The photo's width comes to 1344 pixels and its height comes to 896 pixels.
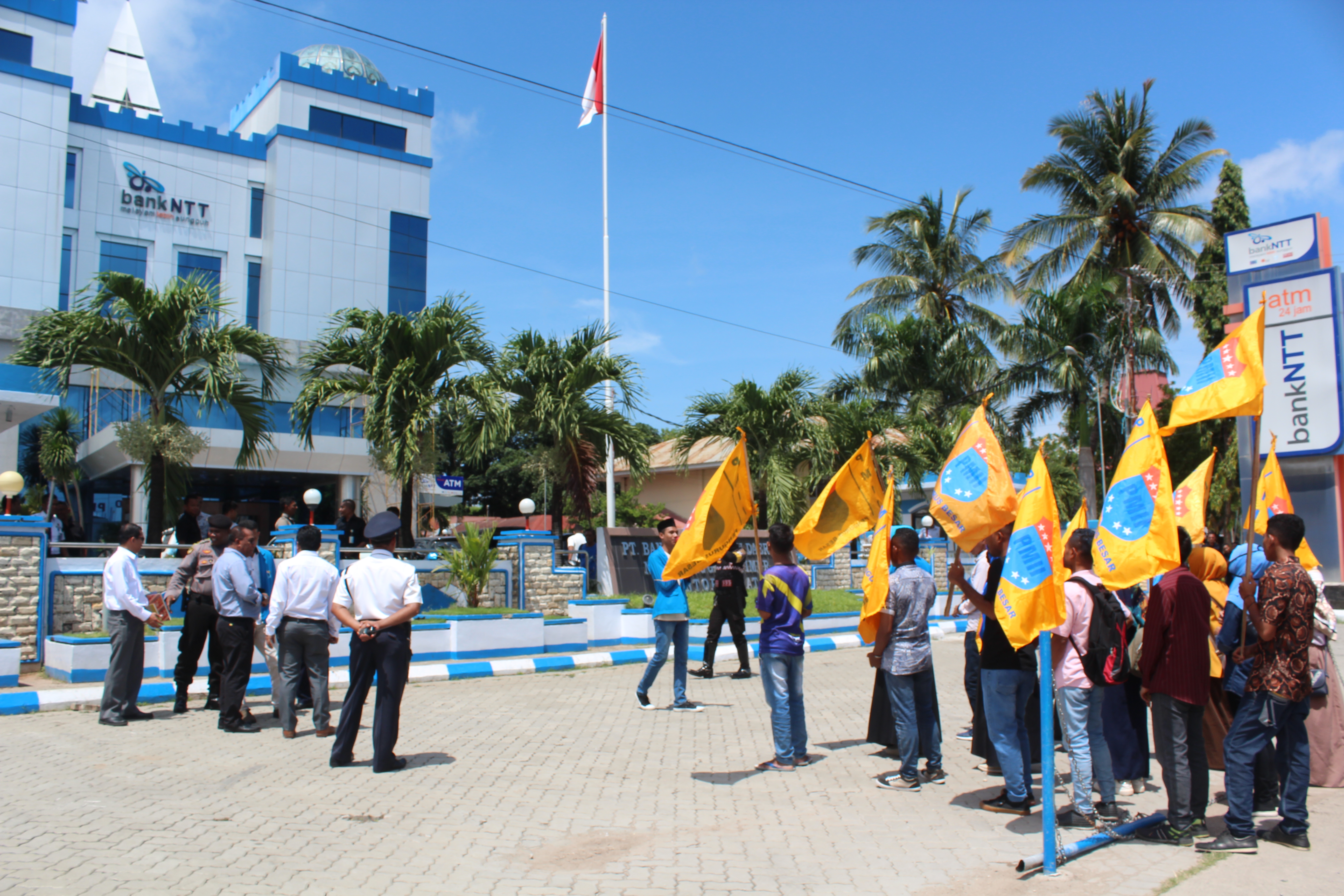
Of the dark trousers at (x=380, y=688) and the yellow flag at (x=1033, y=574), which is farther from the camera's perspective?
the dark trousers at (x=380, y=688)

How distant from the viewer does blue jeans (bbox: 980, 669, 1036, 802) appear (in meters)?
5.60

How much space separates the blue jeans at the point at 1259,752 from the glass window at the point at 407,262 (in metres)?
36.8

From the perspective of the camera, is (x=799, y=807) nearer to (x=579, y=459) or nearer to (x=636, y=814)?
(x=636, y=814)

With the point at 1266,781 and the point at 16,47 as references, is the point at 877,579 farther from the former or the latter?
the point at 16,47

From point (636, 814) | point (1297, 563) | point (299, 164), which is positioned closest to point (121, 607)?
point (636, 814)

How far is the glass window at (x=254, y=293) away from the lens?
36.9 meters

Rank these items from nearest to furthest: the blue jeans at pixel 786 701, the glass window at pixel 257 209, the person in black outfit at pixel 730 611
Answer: the blue jeans at pixel 786 701
the person in black outfit at pixel 730 611
the glass window at pixel 257 209

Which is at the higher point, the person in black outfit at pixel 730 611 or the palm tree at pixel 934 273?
the palm tree at pixel 934 273

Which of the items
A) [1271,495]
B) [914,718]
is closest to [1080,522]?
[1271,495]

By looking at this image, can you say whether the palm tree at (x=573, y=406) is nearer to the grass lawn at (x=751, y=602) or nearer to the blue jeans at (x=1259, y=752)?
the grass lawn at (x=751, y=602)

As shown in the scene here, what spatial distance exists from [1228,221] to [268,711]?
1304 inches

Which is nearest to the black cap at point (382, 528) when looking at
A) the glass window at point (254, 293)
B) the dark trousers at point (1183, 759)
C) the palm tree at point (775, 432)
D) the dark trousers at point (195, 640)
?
the dark trousers at point (195, 640)

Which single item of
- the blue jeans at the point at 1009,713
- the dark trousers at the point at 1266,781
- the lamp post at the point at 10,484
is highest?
the lamp post at the point at 10,484

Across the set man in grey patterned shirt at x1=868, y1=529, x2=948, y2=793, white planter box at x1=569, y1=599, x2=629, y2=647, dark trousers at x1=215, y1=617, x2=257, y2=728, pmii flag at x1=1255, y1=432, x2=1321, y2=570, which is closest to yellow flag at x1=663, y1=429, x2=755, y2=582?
man in grey patterned shirt at x1=868, y1=529, x2=948, y2=793
